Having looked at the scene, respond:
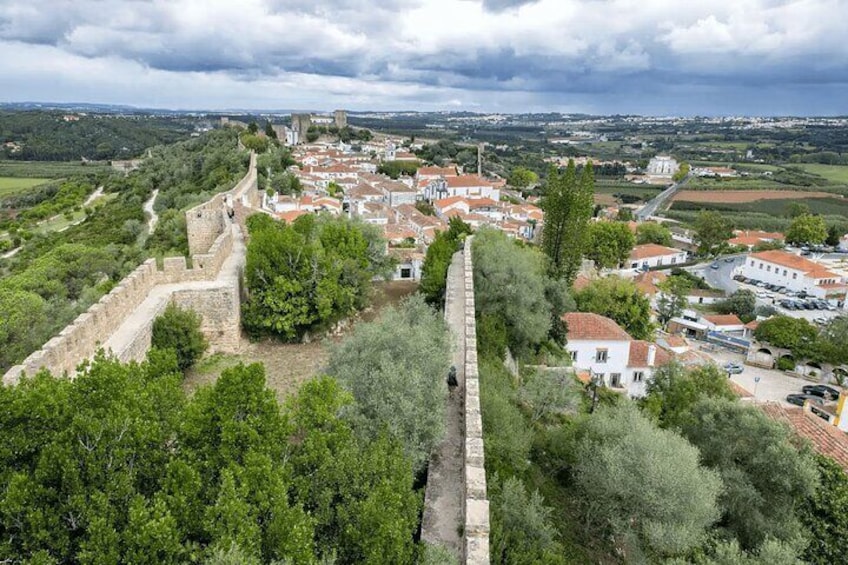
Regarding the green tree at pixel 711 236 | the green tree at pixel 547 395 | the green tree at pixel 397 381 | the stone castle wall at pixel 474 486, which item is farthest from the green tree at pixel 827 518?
the green tree at pixel 711 236

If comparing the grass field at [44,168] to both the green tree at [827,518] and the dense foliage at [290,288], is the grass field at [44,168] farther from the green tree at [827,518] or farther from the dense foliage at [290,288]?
the green tree at [827,518]

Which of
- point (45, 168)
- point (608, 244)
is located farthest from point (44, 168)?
point (608, 244)

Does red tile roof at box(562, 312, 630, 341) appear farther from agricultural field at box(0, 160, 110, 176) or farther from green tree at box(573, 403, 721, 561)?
agricultural field at box(0, 160, 110, 176)

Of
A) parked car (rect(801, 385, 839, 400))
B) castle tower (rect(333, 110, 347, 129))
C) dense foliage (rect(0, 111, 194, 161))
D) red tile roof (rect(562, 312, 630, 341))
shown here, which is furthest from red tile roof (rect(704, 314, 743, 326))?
dense foliage (rect(0, 111, 194, 161))

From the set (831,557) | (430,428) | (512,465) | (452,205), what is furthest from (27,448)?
(452,205)

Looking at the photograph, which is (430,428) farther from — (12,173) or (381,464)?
(12,173)

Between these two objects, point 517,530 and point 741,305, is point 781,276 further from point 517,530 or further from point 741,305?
point 517,530
